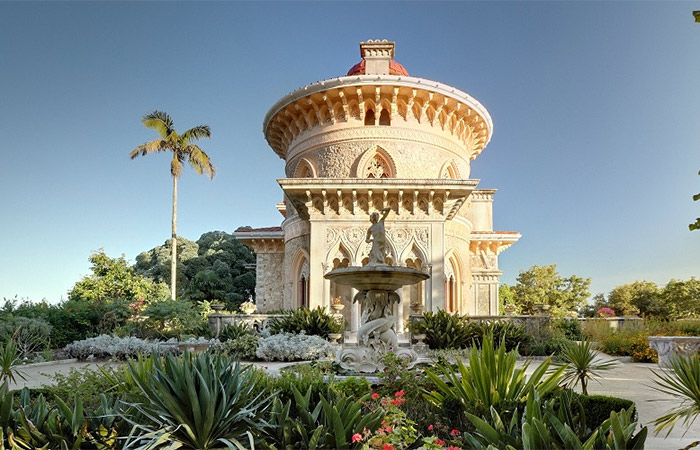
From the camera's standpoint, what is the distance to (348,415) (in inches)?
164

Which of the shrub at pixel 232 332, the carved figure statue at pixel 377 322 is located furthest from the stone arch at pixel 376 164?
the carved figure statue at pixel 377 322

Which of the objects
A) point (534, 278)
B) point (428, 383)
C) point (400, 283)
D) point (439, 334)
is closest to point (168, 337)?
point (439, 334)

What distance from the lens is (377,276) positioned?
9.06m

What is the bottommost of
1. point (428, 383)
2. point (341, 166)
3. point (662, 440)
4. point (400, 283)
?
point (662, 440)

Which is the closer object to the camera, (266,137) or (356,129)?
(356,129)

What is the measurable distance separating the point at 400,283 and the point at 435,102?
1212cm

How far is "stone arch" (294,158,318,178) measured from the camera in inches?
795

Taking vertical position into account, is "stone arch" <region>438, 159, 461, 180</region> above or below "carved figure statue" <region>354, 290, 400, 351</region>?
above

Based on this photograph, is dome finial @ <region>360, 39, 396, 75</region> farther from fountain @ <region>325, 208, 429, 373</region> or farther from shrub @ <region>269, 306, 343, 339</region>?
fountain @ <region>325, 208, 429, 373</region>

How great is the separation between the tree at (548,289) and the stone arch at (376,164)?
2166cm

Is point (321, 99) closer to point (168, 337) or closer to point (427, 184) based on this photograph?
point (427, 184)

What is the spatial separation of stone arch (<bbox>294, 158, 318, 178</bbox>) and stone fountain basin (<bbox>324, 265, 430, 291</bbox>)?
36.8ft

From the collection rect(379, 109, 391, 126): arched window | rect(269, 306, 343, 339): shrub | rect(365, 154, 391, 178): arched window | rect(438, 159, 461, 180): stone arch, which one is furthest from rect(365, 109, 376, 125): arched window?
rect(269, 306, 343, 339): shrub

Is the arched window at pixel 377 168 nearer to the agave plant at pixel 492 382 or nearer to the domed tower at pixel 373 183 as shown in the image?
the domed tower at pixel 373 183
